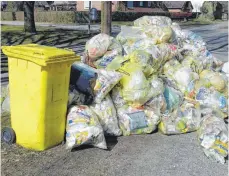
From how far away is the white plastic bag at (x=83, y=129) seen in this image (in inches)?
122

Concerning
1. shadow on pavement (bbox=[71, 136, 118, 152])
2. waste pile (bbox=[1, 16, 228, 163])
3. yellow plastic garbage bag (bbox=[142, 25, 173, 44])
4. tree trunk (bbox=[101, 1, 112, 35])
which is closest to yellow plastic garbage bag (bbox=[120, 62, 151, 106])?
waste pile (bbox=[1, 16, 228, 163])

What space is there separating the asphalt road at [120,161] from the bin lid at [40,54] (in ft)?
2.95

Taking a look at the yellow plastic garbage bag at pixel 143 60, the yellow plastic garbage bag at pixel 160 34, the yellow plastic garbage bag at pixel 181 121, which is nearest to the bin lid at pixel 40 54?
the yellow plastic garbage bag at pixel 143 60

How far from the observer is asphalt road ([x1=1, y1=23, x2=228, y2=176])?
2.89 m

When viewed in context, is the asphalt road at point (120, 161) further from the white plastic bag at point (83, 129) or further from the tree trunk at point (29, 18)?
the tree trunk at point (29, 18)

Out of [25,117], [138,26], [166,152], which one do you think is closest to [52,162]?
[25,117]

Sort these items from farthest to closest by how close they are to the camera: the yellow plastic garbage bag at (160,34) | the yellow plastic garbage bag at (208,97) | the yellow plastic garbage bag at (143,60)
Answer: the yellow plastic garbage bag at (160,34)
the yellow plastic garbage bag at (208,97)
the yellow plastic garbage bag at (143,60)

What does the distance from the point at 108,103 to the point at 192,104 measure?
1.10m

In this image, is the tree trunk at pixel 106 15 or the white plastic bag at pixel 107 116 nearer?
the white plastic bag at pixel 107 116

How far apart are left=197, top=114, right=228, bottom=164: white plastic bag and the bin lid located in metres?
1.51

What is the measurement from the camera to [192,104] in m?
4.01

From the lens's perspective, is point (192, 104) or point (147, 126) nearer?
point (147, 126)

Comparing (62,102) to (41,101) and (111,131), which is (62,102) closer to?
(41,101)

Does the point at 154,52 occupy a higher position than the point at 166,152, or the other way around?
the point at 154,52
